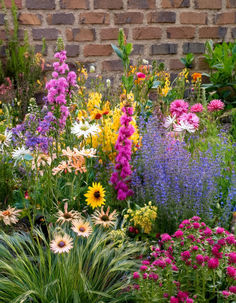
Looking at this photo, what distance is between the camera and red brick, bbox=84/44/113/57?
614 centimetres

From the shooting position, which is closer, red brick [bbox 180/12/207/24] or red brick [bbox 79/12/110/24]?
red brick [bbox 79/12/110/24]

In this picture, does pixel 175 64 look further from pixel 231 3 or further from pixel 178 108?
pixel 178 108

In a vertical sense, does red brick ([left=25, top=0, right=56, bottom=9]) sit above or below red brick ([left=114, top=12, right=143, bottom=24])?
above

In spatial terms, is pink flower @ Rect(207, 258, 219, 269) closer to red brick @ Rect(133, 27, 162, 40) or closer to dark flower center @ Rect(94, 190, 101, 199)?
dark flower center @ Rect(94, 190, 101, 199)

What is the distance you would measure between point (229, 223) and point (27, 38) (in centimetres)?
411

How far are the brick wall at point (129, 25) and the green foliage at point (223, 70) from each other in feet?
1.03

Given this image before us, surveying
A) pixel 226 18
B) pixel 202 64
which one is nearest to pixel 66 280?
pixel 202 64

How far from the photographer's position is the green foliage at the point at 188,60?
6.28 meters

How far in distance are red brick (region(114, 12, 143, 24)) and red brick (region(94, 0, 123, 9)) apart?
0.12 meters

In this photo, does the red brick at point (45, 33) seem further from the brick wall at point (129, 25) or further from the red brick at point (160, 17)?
the red brick at point (160, 17)

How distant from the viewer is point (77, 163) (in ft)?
7.99

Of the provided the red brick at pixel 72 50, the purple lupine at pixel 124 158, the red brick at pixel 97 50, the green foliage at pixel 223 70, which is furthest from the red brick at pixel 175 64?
the purple lupine at pixel 124 158

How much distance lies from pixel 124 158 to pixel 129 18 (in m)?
3.98

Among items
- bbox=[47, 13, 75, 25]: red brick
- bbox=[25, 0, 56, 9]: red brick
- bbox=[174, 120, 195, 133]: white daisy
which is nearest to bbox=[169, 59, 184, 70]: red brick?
bbox=[47, 13, 75, 25]: red brick
